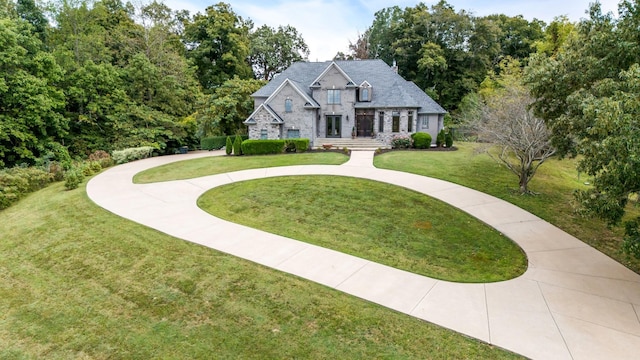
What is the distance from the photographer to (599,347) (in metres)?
4.81

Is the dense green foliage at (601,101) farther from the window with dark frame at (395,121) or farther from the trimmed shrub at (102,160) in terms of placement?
the trimmed shrub at (102,160)

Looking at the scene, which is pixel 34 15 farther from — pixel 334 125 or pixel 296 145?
pixel 334 125

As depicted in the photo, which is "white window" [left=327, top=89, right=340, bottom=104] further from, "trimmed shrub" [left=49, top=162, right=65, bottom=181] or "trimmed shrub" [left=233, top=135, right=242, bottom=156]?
"trimmed shrub" [left=49, top=162, right=65, bottom=181]

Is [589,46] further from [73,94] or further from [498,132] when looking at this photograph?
[73,94]

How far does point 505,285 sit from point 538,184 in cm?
969

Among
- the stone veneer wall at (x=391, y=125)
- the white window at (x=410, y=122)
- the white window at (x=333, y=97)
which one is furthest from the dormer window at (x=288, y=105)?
the white window at (x=410, y=122)

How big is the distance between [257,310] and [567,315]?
5.38m

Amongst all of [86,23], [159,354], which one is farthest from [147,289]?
[86,23]

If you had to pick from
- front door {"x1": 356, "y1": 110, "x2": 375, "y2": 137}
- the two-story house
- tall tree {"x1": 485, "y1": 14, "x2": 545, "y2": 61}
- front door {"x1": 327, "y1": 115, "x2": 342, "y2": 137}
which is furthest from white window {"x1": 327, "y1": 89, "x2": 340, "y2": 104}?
tall tree {"x1": 485, "y1": 14, "x2": 545, "y2": 61}

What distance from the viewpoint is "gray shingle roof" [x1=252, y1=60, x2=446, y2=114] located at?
27.8m

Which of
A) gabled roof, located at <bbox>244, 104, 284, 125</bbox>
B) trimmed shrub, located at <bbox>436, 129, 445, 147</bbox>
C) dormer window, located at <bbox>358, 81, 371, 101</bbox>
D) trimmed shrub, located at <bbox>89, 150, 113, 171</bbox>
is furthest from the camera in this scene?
dormer window, located at <bbox>358, 81, 371, 101</bbox>

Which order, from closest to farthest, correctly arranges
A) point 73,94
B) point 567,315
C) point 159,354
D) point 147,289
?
1. point 159,354
2. point 567,315
3. point 147,289
4. point 73,94

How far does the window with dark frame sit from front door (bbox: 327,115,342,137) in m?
4.51

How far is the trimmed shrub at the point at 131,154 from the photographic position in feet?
69.7
